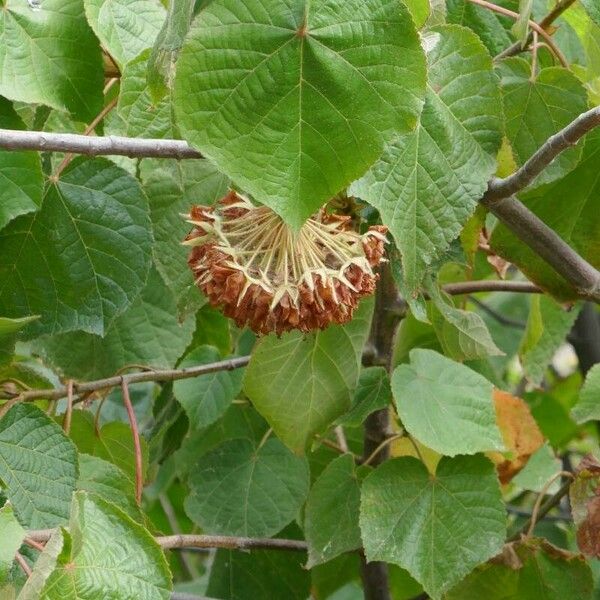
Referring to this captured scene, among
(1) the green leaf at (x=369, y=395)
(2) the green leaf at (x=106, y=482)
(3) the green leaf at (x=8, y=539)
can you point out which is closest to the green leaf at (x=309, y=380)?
(1) the green leaf at (x=369, y=395)

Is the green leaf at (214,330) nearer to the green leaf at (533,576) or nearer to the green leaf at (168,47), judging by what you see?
the green leaf at (533,576)

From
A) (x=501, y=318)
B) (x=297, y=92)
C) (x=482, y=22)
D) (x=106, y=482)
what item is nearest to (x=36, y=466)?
(x=106, y=482)

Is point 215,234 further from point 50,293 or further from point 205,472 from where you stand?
point 205,472

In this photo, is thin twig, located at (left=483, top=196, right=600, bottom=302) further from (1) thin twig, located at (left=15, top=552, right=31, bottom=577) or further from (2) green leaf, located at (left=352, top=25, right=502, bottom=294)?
(1) thin twig, located at (left=15, top=552, right=31, bottom=577)

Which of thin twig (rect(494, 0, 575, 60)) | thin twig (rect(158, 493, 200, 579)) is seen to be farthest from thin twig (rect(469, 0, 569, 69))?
thin twig (rect(158, 493, 200, 579))

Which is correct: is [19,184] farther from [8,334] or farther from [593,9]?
[593,9]

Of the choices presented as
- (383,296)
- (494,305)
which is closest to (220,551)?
(383,296)
